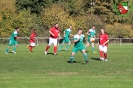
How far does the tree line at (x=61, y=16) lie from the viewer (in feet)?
190

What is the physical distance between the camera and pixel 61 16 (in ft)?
200

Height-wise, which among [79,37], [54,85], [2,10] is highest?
[2,10]

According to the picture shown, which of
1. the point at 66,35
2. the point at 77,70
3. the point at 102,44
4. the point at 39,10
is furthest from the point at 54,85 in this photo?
the point at 39,10

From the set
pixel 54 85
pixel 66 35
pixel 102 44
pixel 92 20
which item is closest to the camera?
pixel 54 85

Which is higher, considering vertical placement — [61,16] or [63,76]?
[61,16]

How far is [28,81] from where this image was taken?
13945mm

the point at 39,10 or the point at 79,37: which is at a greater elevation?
the point at 39,10

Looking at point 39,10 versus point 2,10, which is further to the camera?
point 39,10

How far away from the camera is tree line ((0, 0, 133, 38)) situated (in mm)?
57781

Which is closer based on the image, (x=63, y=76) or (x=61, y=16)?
(x=63, y=76)

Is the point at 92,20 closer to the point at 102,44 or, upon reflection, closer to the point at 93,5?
the point at 93,5

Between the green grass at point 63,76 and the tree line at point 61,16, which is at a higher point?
the tree line at point 61,16

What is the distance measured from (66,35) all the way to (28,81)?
18.8 m

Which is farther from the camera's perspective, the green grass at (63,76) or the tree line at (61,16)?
the tree line at (61,16)
